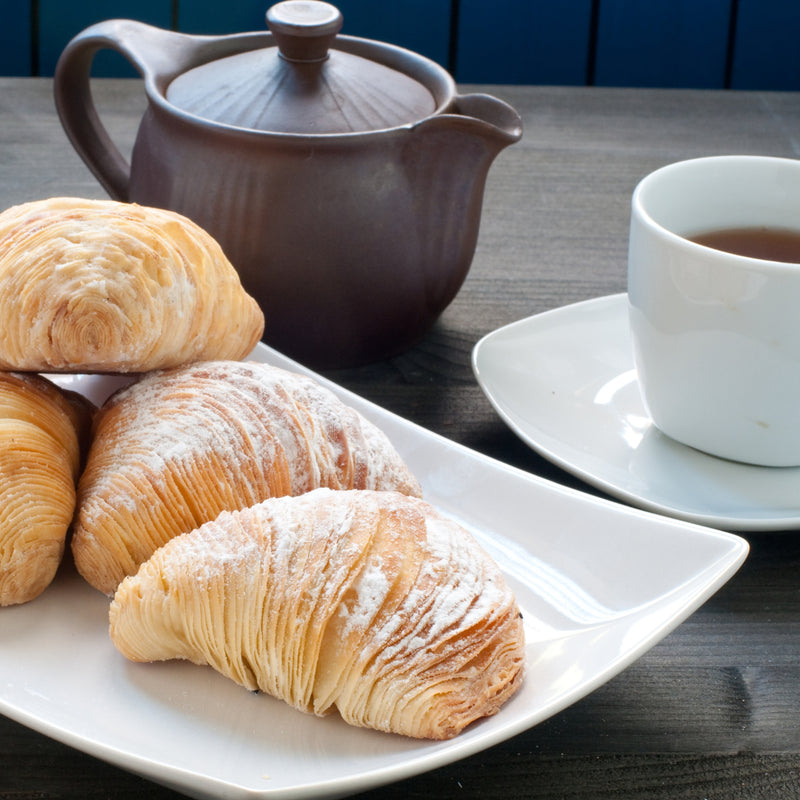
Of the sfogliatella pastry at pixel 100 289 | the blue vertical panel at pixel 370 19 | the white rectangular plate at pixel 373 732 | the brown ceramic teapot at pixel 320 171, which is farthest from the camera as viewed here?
the blue vertical panel at pixel 370 19

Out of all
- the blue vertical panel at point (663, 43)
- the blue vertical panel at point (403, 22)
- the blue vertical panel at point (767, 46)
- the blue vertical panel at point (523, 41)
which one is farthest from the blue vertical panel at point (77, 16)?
the blue vertical panel at point (767, 46)

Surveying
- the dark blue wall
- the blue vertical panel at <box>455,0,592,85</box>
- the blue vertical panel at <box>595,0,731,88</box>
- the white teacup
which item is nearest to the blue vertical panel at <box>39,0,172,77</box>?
the dark blue wall

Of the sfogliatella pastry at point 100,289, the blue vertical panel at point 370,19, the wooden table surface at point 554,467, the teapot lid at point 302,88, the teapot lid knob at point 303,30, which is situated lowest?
the wooden table surface at point 554,467

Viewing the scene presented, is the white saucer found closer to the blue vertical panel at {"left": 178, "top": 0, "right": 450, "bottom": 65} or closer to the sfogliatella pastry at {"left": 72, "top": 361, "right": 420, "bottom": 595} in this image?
the sfogliatella pastry at {"left": 72, "top": 361, "right": 420, "bottom": 595}

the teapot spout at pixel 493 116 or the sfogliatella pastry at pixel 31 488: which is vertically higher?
the teapot spout at pixel 493 116

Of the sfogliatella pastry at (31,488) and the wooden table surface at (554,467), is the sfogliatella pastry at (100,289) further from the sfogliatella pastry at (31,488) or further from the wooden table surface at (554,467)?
the wooden table surface at (554,467)
